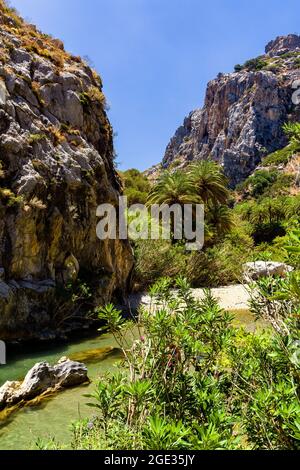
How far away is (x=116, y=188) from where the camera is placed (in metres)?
24.5

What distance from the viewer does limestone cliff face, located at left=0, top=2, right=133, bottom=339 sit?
16.1 meters

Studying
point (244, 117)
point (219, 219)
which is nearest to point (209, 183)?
point (219, 219)

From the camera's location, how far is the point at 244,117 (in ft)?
324

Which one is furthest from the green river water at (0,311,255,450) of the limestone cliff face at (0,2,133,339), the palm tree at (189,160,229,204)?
the palm tree at (189,160,229,204)

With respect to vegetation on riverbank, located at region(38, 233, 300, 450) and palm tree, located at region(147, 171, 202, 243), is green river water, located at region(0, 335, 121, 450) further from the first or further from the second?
palm tree, located at region(147, 171, 202, 243)

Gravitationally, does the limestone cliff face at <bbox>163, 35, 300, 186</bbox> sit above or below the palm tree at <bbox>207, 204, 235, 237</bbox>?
above

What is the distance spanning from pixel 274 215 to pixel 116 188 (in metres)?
29.1

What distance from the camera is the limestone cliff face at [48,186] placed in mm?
16062

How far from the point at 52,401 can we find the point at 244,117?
329 feet

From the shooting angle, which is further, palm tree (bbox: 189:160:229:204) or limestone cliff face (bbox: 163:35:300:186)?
limestone cliff face (bbox: 163:35:300:186)

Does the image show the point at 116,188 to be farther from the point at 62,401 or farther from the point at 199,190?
the point at 62,401

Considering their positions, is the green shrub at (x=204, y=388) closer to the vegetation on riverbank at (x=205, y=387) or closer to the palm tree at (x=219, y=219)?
the vegetation on riverbank at (x=205, y=387)

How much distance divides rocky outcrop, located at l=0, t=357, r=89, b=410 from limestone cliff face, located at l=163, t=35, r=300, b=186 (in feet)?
286

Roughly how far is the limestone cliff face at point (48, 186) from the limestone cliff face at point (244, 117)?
7386 centimetres
